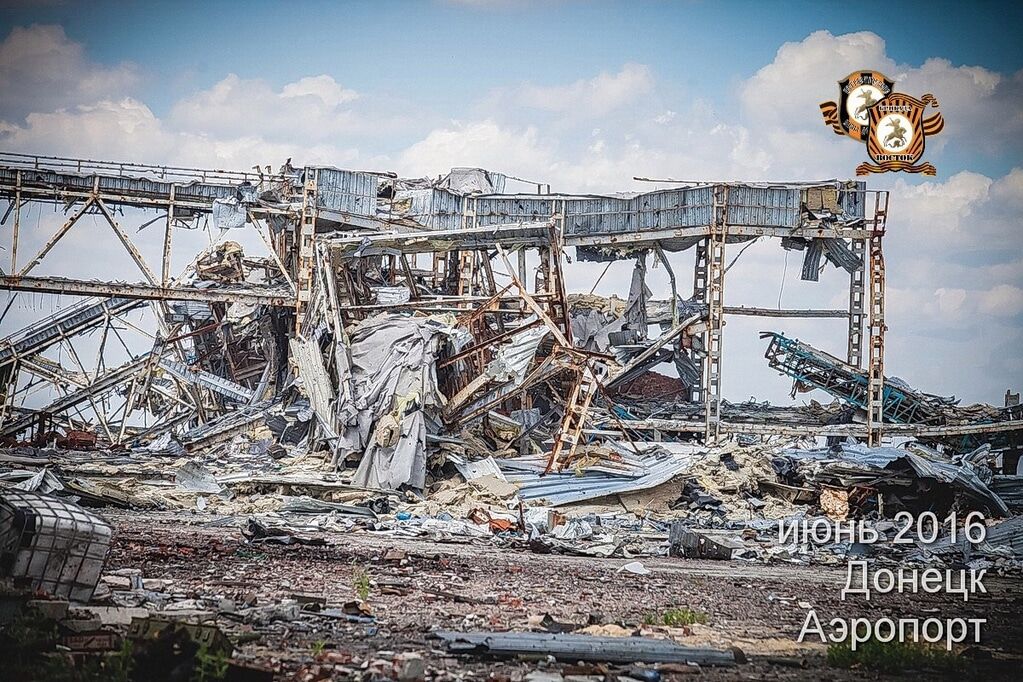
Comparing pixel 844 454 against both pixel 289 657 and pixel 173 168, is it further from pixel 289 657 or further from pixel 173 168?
pixel 173 168

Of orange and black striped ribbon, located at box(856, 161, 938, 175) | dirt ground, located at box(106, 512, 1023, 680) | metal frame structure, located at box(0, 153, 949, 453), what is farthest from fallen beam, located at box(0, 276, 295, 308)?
orange and black striped ribbon, located at box(856, 161, 938, 175)

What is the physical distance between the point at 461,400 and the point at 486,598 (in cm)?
1034

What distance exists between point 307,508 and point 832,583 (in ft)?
26.2

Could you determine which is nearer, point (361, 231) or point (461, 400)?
point (461, 400)

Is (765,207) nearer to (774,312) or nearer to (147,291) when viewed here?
(774,312)

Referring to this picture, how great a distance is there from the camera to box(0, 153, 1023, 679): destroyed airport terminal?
14.7 meters

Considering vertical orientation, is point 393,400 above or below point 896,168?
below

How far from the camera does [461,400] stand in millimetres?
19469

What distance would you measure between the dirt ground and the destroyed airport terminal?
1.28 feet

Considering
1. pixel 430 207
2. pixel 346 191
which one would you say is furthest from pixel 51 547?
pixel 430 207

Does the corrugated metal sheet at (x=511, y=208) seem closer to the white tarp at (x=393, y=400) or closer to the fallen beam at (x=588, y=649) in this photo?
the white tarp at (x=393, y=400)

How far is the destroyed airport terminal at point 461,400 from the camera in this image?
1466cm

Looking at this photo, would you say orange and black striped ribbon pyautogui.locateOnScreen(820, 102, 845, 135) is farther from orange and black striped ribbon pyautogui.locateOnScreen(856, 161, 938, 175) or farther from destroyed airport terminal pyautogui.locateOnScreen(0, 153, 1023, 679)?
destroyed airport terminal pyautogui.locateOnScreen(0, 153, 1023, 679)

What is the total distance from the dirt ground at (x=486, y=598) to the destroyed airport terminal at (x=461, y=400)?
391 mm
